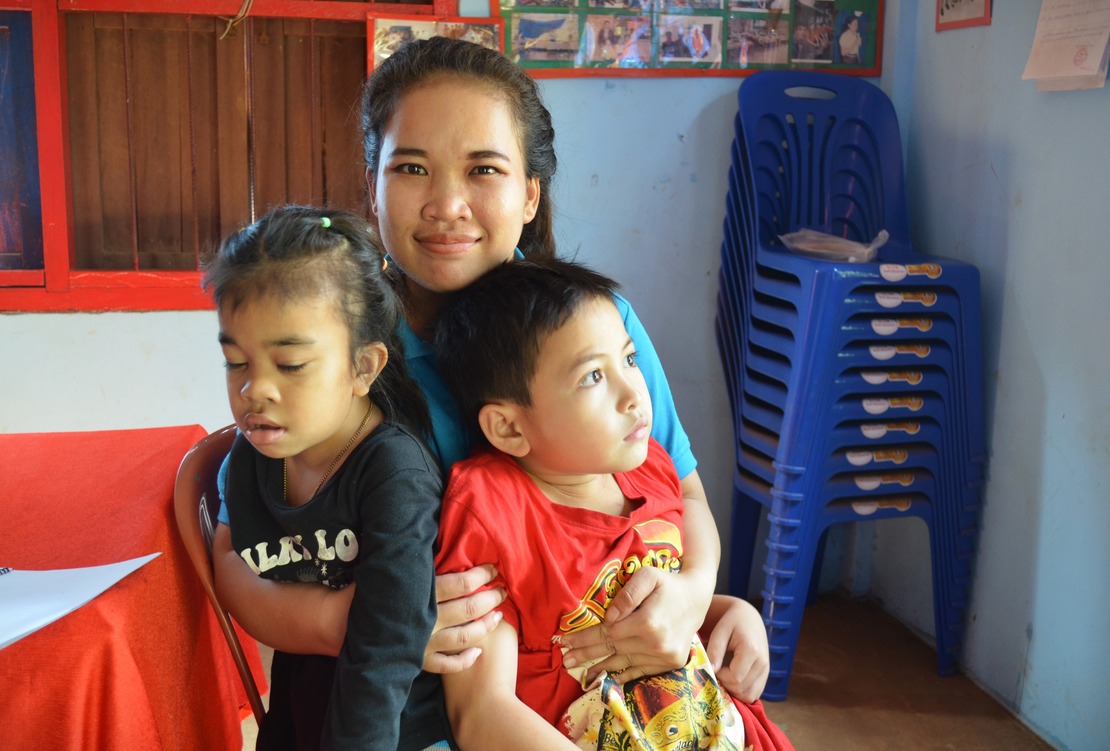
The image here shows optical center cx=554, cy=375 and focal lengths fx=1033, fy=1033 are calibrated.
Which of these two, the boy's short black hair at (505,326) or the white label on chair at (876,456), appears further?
the white label on chair at (876,456)

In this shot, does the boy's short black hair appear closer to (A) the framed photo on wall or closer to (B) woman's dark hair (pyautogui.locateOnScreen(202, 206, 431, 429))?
(B) woman's dark hair (pyautogui.locateOnScreen(202, 206, 431, 429))

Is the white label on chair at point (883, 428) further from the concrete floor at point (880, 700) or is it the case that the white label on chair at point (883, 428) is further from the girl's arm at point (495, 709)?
the girl's arm at point (495, 709)

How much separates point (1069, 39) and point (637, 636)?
5.54ft

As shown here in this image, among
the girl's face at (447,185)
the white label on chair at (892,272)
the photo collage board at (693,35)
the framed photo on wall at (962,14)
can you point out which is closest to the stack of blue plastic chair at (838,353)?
the white label on chair at (892,272)

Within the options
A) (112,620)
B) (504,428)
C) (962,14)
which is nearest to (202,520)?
(112,620)

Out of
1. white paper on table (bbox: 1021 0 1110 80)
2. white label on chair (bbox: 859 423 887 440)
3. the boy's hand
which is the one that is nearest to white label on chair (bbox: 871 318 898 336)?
white label on chair (bbox: 859 423 887 440)

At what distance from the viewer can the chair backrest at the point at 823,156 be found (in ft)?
8.77

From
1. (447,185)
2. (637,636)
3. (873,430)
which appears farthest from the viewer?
(873,430)

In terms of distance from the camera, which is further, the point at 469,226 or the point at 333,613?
the point at 469,226

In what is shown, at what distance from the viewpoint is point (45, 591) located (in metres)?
0.99

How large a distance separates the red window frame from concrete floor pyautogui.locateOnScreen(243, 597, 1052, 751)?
0.98 metres

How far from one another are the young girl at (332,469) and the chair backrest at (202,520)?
0.03 meters

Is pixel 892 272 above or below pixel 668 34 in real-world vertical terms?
below

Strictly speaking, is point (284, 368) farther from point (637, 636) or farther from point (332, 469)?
point (637, 636)
